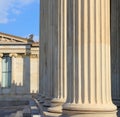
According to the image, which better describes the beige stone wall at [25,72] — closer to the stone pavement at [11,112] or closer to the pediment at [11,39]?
the pediment at [11,39]

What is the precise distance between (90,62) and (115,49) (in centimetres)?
1714

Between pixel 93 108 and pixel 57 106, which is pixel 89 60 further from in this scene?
pixel 57 106

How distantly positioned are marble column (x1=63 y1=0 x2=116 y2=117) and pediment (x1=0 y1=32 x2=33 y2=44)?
3960 inches

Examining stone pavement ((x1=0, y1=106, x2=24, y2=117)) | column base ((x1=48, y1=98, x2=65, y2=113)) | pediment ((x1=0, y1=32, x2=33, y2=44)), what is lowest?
stone pavement ((x1=0, y1=106, x2=24, y2=117))

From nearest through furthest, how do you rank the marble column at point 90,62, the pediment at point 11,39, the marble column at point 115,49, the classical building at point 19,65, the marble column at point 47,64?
the marble column at point 90,62 < the marble column at point 115,49 < the marble column at point 47,64 < the classical building at point 19,65 < the pediment at point 11,39

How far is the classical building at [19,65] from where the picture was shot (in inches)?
4724

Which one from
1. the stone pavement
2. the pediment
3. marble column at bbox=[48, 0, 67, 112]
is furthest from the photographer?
the pediment

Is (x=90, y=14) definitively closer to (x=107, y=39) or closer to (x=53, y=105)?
(x=107, y=39)

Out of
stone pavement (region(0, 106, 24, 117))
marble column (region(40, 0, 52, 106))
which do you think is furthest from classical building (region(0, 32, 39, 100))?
marble column (region(40, 0, 52, 106))

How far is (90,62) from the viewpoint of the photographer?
2028 cm

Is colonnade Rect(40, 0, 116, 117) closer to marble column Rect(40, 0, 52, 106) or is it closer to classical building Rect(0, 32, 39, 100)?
marble column Rect(40, 0, 52, 106)

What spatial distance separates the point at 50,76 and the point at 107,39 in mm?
15580

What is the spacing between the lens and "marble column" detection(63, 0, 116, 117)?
789 inches

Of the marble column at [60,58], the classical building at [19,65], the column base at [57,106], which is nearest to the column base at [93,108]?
the marble column at [60,58]
